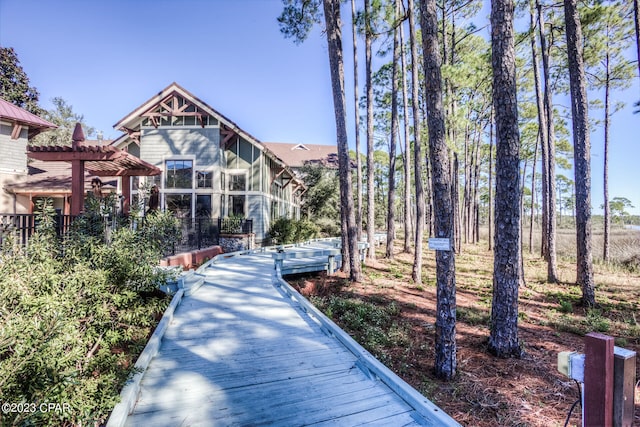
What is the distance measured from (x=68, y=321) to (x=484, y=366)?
4.96 meters

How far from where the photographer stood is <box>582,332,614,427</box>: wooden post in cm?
142

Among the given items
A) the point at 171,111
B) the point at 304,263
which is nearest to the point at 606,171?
the point at 304,263

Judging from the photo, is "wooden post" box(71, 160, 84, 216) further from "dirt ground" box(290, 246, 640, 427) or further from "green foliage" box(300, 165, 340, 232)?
"green foliage" box(300, 165, 340, 232)

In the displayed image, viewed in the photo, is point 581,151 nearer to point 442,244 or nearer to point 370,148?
point 442,244

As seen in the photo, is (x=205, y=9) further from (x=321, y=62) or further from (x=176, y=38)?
(x=321, y=62)

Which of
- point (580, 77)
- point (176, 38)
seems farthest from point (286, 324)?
point (176, 38)

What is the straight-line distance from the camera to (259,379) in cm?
302

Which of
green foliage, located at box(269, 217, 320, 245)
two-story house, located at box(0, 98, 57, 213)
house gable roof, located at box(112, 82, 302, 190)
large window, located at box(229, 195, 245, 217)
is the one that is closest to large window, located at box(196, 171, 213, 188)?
large window, located at box(229, 195, 245, 217)

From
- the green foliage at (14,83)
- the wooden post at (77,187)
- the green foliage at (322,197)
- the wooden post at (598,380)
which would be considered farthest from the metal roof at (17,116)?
the wooden post at (598,380)

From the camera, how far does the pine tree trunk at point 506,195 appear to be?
445cm

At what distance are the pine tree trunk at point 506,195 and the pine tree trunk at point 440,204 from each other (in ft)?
3.64

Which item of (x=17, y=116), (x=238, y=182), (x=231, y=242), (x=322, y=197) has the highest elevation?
(x=17, y=116)

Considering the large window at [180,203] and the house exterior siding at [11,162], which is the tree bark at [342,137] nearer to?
the large window at [180,203]

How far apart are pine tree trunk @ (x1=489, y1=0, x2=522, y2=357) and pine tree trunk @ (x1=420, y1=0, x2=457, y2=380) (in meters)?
1.11
